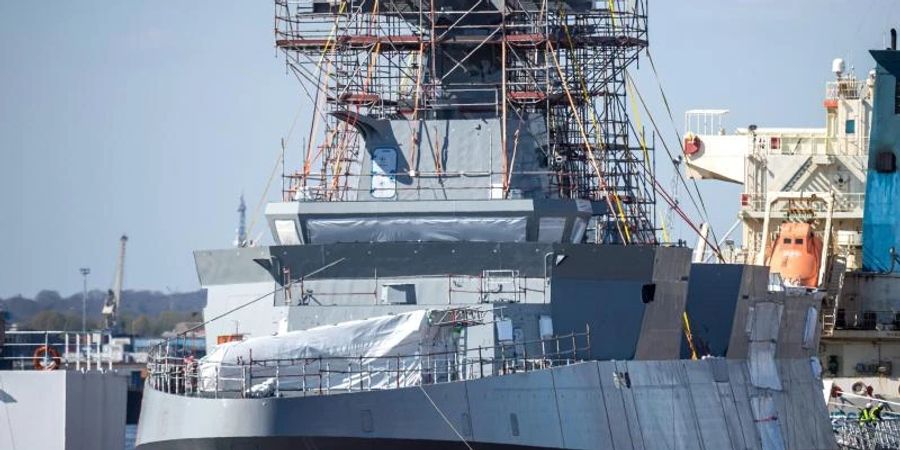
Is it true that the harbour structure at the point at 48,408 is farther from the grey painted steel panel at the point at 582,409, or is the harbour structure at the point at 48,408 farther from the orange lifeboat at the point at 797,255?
the orange lifeboat at the point at 797,255

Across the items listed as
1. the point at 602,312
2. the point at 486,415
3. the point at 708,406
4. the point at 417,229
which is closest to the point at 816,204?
the point at 708,406

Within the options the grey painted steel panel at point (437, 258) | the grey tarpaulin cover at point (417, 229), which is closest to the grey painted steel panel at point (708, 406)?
the grey painted steel panel at point (437, 258)

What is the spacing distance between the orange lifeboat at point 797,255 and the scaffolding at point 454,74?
14.4 m

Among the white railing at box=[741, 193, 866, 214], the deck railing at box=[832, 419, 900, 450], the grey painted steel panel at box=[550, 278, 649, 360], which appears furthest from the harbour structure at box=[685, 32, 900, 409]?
the grey painted steel panel at box=[550, 278, 649, 360]

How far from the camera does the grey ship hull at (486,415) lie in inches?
1248

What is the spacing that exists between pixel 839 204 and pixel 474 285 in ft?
95.1

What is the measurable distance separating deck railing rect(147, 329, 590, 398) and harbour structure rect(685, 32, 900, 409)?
71.6ft

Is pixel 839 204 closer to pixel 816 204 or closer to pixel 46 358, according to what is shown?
pixel 816 204

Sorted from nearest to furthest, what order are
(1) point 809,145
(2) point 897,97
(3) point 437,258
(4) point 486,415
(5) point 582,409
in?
(4) point 486,415
(5) point 582,409
(3) point 437,258
(2) point 897,97
(1) point 809,145

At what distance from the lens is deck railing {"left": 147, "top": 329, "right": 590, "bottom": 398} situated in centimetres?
3262

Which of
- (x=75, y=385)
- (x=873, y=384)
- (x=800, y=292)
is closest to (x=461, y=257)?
(x=75, y=385)

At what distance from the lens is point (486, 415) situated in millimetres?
33156

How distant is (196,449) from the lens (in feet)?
107

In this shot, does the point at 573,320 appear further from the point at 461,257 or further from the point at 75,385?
the point at 75,385
